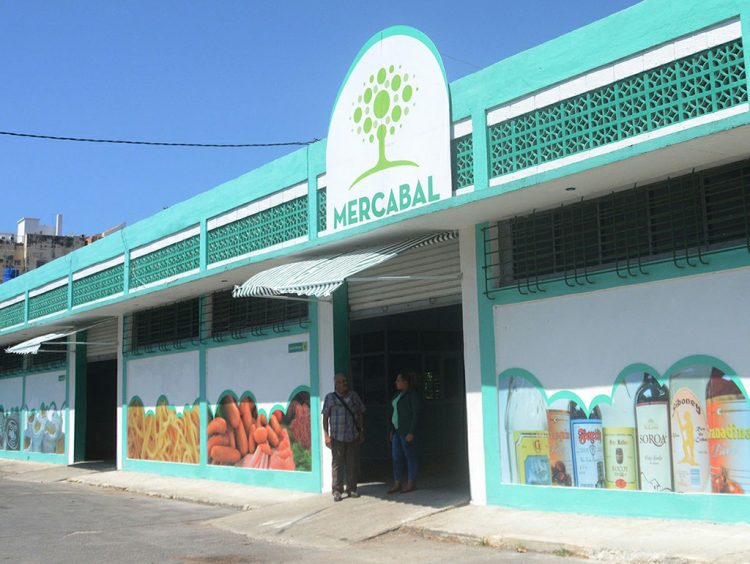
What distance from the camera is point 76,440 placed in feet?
71.4

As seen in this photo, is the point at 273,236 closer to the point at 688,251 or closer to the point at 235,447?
the point at 235,447

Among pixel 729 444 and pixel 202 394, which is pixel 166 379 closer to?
pixel 202 394

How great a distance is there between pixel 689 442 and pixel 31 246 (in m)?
42.1

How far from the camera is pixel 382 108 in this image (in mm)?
11531

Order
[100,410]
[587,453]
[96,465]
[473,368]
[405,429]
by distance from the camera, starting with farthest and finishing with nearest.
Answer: [100,410] < [96,465] < [405,429] < [473,368] < [587,453]

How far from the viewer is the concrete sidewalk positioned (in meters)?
Answer: 7.63

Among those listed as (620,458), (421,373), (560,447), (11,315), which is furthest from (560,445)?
(11,315)

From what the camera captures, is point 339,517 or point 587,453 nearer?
point 587,453

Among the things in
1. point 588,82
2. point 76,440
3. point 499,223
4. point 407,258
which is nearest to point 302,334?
point 407,258

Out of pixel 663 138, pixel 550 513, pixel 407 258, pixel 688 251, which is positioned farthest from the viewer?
pixel 407 258

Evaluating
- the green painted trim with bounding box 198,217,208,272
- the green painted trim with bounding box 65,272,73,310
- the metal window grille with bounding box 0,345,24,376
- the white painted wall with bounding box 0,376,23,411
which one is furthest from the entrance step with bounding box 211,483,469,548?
the metal window grille with bounding box 0,345,24,376

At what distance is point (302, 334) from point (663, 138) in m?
7.42

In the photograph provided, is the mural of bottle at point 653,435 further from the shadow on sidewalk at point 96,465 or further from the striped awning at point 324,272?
the shadow on sidewalk at point 96,465

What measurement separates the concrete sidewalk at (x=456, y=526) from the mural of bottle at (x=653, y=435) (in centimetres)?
42
